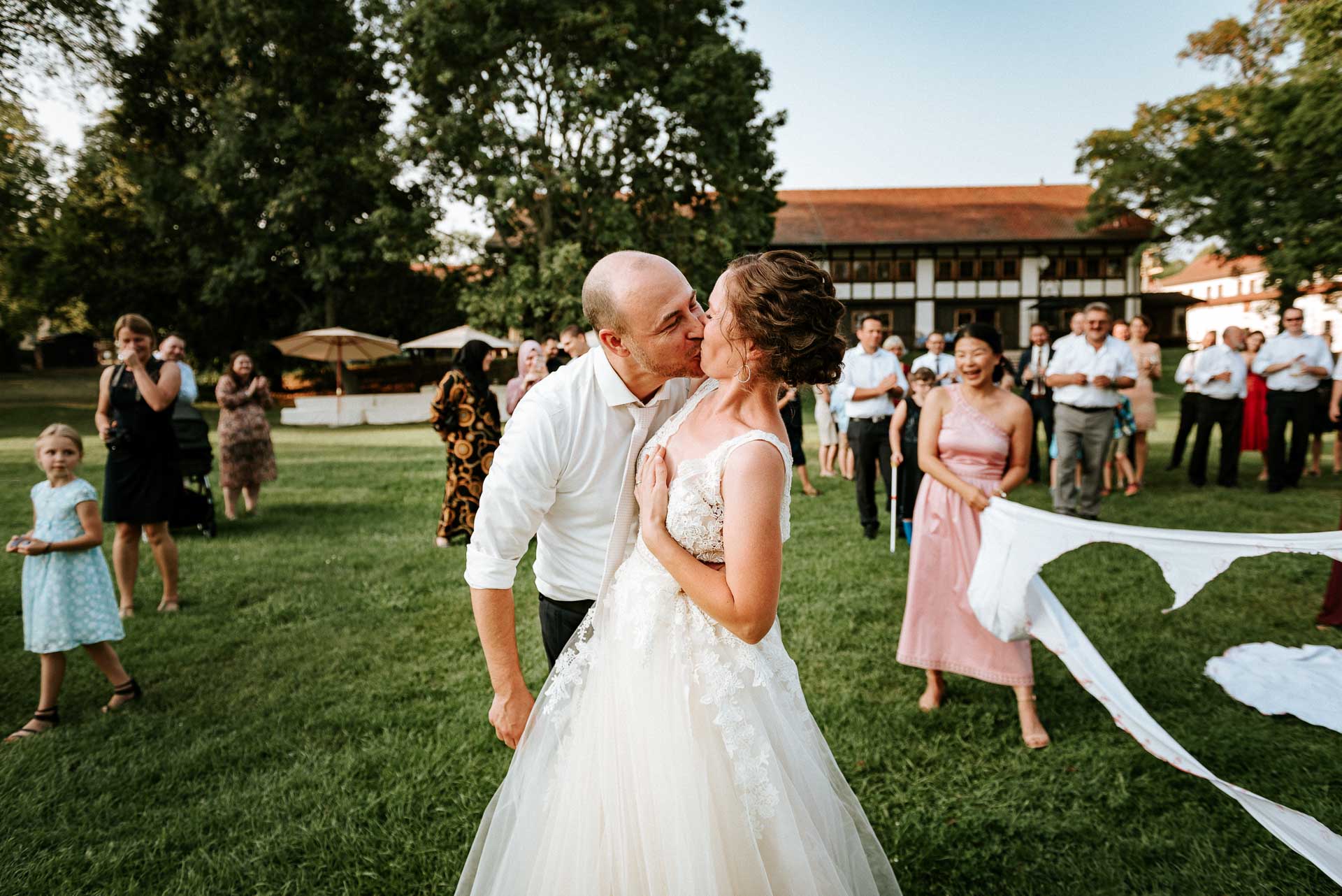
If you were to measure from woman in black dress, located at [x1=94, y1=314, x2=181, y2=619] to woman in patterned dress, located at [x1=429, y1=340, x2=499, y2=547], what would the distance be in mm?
2300

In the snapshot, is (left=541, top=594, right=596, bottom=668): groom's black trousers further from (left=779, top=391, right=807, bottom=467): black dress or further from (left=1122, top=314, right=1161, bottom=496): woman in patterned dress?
(left=1122, top=314, right=1161, bottom=496): woman in patterned dress

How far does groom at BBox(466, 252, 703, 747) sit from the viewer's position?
211 cm

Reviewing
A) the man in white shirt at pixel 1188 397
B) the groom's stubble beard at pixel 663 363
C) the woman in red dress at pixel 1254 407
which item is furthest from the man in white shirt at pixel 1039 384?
the groom's stubble beard at pixel 663 363

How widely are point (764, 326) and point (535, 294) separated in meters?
22.6

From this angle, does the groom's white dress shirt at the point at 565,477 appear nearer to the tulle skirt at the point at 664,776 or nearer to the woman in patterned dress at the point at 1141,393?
the tulle skirt at the point at 664,776

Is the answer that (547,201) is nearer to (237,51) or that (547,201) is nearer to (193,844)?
(237,51)

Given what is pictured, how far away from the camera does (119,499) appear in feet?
18.4

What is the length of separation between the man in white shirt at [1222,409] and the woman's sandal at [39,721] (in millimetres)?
12107

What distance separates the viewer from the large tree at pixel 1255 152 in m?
19.2

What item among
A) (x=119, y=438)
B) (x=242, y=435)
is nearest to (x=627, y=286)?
(x=119, y=438)

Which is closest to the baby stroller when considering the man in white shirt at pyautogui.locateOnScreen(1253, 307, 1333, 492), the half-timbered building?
the man in white shirt at pyautogui.locateOnScreen(1253, 307, 1333, 492)

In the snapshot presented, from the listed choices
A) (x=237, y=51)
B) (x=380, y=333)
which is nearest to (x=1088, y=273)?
(x=380, y=333)

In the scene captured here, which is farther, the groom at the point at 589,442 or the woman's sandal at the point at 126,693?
the woman's sandal at the point at 126,693

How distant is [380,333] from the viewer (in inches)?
1309
